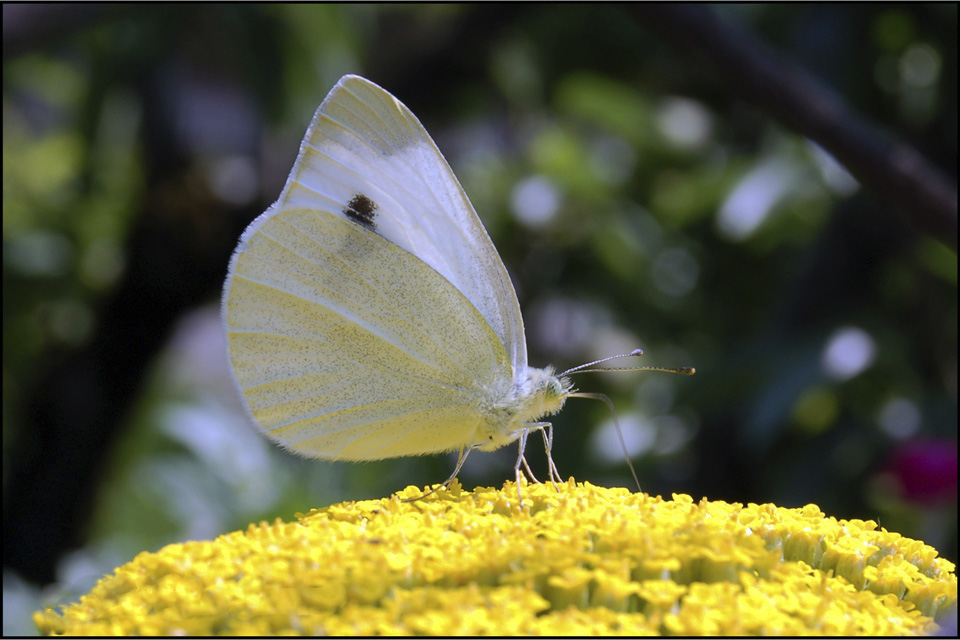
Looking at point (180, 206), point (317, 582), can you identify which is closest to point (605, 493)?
point (317, 582)

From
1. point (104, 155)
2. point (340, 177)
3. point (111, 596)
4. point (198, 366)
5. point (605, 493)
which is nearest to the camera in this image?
point (111, 596)

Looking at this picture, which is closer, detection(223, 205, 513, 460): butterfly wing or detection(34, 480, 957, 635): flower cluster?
detection(34, 480, 957, 635): flower cluster

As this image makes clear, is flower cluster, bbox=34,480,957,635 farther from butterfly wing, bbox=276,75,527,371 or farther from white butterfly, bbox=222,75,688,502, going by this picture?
butterfly wing, bbox=276,75,527,371

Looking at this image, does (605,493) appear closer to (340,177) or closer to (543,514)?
(543,514)

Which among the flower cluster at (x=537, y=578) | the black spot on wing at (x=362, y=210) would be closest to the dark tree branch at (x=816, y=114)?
the black spot on wing at (x=362, y=210)

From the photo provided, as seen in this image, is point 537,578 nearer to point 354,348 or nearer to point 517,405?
point 517,405

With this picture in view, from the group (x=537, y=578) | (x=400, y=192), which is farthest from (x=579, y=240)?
(x=537, y=578)

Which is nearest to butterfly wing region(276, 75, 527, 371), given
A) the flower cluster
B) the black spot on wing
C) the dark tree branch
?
the black spot on wing
